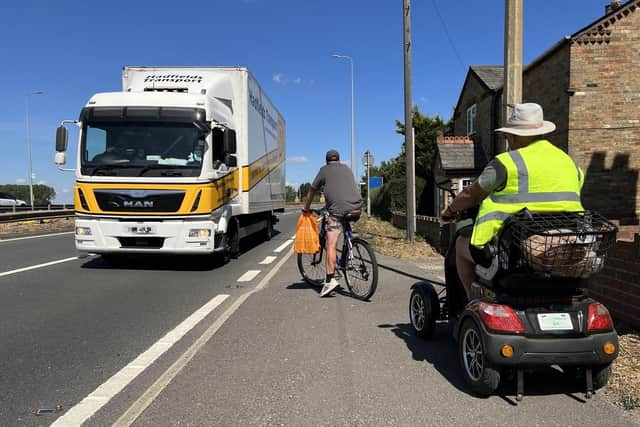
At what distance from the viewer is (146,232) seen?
7949mm

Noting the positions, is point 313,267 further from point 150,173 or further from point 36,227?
point 36,227

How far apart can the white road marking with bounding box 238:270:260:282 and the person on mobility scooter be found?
4839 mm

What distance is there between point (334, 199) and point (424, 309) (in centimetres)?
223

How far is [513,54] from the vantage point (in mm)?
5570

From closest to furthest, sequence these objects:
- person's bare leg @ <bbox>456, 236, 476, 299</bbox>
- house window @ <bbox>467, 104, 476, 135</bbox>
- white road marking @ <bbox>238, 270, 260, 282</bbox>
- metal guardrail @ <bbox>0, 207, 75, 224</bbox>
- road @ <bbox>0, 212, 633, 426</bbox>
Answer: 1. road @ <bbox>0, 212, 633, 426</bbox>
2. person's bare leg @ <bbox>456, 236, 476, 299</bbox>
3. white road marking @ <bbox>238, 270, 260, 282</bbox>
4. metal guardrail @ <bbox>0, 207, 75, 224</bbox>
5. house window @ <bbox>467, 104, 476, 135</bbox>

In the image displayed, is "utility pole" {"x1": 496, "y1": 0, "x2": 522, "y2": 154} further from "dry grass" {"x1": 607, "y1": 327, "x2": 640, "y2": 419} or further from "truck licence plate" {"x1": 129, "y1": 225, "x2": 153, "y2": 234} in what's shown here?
"truck licence plate" {"x1": 129, "y1": 225, "x2": 153, "y2": 234}

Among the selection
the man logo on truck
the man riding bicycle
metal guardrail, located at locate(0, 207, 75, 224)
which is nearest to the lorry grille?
the man logo on truck

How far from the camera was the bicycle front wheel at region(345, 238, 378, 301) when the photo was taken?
5.96m

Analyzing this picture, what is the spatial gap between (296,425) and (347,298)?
3550 mm

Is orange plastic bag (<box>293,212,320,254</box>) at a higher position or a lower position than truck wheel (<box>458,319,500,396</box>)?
higher

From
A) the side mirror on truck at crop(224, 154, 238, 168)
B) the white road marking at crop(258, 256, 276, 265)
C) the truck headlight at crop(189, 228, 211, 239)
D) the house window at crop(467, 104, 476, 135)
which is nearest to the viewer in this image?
the truck headlight at crop(189, 228, 211, 239)

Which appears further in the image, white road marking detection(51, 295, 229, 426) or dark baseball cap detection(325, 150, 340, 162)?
dark baseball cap detection(325, 150, 340, 162)

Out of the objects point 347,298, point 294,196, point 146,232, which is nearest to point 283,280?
point 347,298

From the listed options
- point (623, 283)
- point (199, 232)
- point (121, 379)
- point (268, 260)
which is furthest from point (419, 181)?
point (121, 379)
